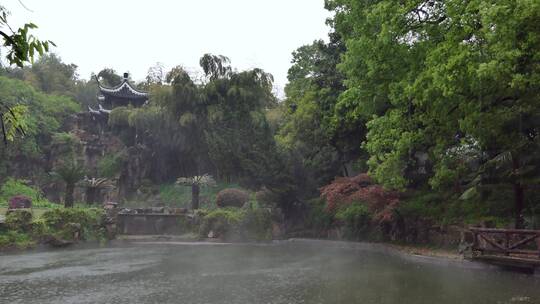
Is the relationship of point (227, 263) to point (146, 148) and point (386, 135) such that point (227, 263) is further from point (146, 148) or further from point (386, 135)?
point (146, 148)

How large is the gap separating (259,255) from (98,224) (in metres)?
10.9

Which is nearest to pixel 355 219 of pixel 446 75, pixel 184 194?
pixel 446 75

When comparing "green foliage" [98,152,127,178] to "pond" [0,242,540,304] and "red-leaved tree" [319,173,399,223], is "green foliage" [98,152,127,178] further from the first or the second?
"red-leaved tree" [319,173,399,223]

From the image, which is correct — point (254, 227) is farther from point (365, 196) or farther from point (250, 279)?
point (250, 279)

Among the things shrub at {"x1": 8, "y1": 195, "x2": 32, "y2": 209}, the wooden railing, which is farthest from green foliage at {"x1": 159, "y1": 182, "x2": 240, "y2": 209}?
the wooden railing

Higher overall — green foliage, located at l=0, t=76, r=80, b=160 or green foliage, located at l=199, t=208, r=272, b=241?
green foliage, located at l=0, t=76, r=80, b=160

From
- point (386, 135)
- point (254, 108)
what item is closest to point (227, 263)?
point (386, 135)

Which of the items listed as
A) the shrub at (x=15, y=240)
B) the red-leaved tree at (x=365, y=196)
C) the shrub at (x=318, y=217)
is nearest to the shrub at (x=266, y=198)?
the shrub at (x=318, y=217)

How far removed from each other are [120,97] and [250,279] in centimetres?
4009

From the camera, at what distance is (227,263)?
17.6 m

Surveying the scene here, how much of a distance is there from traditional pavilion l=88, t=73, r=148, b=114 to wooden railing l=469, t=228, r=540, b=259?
40.1m

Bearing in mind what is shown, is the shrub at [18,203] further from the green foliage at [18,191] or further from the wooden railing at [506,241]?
the wooden railing at [506,241]

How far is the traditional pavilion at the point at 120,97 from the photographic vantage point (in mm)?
48875

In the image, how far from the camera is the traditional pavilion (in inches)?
1924
